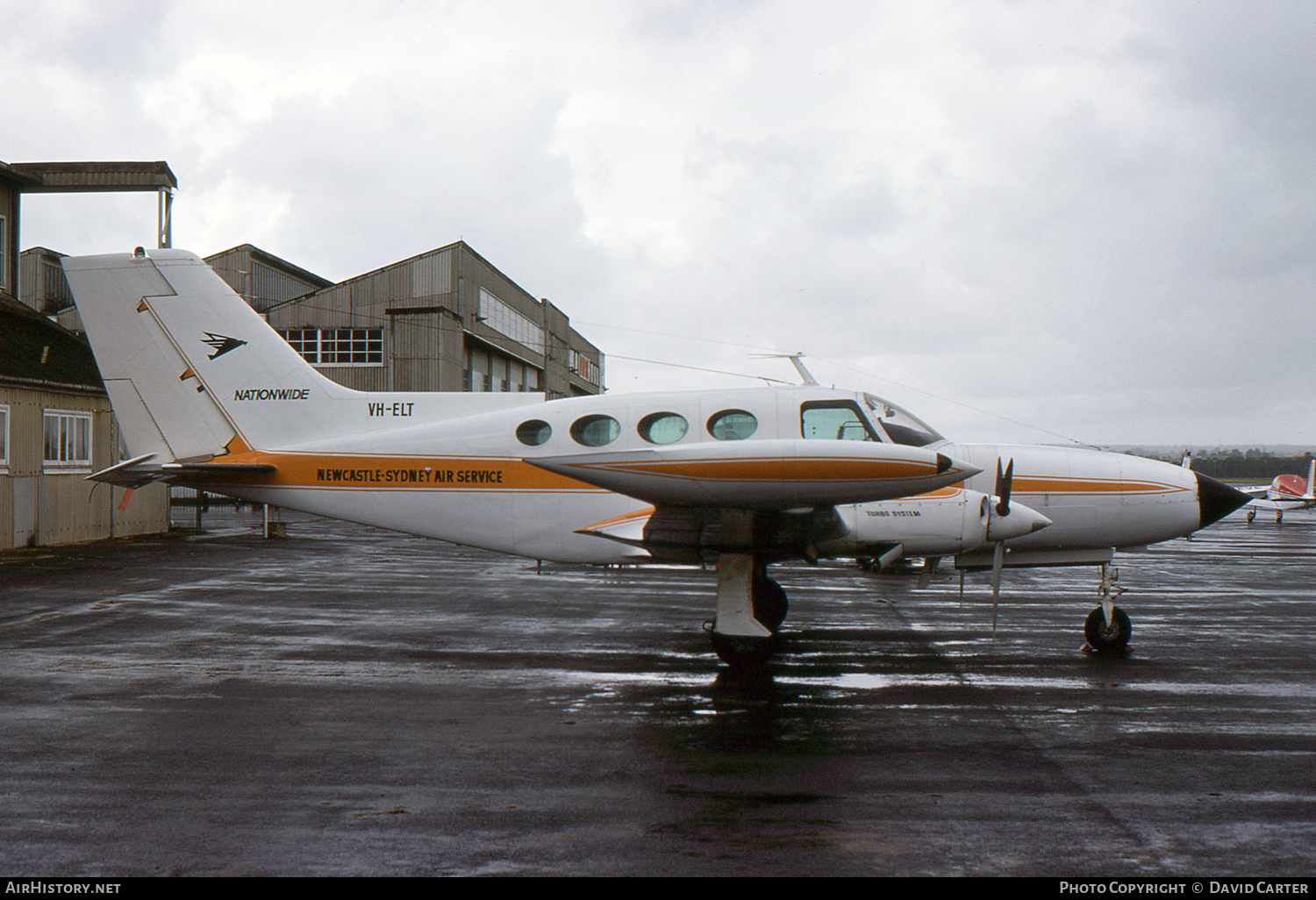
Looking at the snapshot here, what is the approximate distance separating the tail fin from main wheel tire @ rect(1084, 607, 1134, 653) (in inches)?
335

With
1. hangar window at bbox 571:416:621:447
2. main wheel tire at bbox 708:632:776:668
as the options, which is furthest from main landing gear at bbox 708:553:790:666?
hangar window at bbox 571:416:621:447

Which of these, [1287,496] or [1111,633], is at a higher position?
[1287,496]

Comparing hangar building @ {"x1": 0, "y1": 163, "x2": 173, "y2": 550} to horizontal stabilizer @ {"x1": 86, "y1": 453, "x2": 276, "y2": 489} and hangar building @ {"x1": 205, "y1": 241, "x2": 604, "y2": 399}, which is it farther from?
hangar building @ {"x1": 205, "y1": 241, "x2": 604, "y2": 399}

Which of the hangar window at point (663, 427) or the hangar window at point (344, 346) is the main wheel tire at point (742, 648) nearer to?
the hangar window at point (663, 427)

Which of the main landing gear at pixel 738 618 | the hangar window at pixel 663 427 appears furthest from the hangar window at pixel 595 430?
the main landing gear at pixel 738 618

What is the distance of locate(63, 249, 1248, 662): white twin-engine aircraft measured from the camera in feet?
26.8

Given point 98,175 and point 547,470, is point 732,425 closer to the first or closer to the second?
point 547,470

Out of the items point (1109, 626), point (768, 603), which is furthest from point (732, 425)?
point (1109, 626)

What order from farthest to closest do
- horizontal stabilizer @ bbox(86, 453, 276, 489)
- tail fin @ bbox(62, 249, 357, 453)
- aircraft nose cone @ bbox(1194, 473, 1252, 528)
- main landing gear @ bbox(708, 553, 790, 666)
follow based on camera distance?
tail fin @ bbox(62, 249, 357, 453), horizontal stabilizer @ bbox(86, 453, 276, 489), aircraft nose cone @ bbox(1194, 473, 1252, 528), main landing gear @ bbox(708, 553, 790, 666)

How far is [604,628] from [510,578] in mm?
5242

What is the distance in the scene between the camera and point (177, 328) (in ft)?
32.4

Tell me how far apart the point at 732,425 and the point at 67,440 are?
18050mm

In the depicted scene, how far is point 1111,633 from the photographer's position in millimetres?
8789
